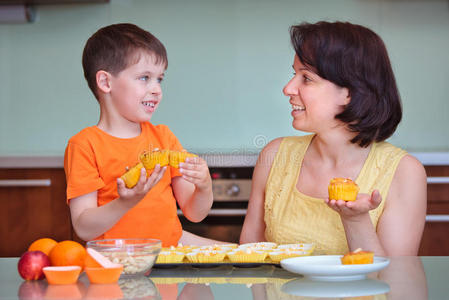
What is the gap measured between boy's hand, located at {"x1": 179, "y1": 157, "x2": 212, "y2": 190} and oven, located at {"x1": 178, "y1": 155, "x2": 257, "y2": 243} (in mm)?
1396

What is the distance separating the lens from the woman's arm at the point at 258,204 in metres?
→ 1.73

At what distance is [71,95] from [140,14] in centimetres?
65

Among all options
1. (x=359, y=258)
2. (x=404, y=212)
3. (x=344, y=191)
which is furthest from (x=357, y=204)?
(x=404, y=212)

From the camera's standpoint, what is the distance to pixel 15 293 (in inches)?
36.2

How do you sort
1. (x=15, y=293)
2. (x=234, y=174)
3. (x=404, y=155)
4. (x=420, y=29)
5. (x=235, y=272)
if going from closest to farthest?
(x=15, y=293) < (x=235, y=272) < (x=404, y=155) < (x=234, y=174) < (x=420, y=29)

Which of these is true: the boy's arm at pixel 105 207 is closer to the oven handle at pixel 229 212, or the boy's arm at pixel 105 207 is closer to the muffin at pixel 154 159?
the muffin at pixel 154 159

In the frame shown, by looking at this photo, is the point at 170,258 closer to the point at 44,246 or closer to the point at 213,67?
the point at 44,246

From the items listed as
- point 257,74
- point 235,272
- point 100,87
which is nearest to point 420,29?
point 257,74

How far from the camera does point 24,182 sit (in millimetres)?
2893

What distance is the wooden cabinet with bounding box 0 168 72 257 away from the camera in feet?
9.52

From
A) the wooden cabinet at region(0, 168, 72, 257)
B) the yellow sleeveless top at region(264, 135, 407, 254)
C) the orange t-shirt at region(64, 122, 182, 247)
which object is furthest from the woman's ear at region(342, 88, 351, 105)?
the wooden cabinet at region(0, 168, 72, 257)

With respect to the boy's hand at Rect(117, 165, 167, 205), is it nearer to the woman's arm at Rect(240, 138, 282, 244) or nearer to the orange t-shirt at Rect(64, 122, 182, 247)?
the orange t-shirt at Rect(64, 122, 182, 247)

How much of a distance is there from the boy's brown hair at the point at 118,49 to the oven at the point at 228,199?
4.30 feet

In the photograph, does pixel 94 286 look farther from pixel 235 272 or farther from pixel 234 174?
pixel 234 174
